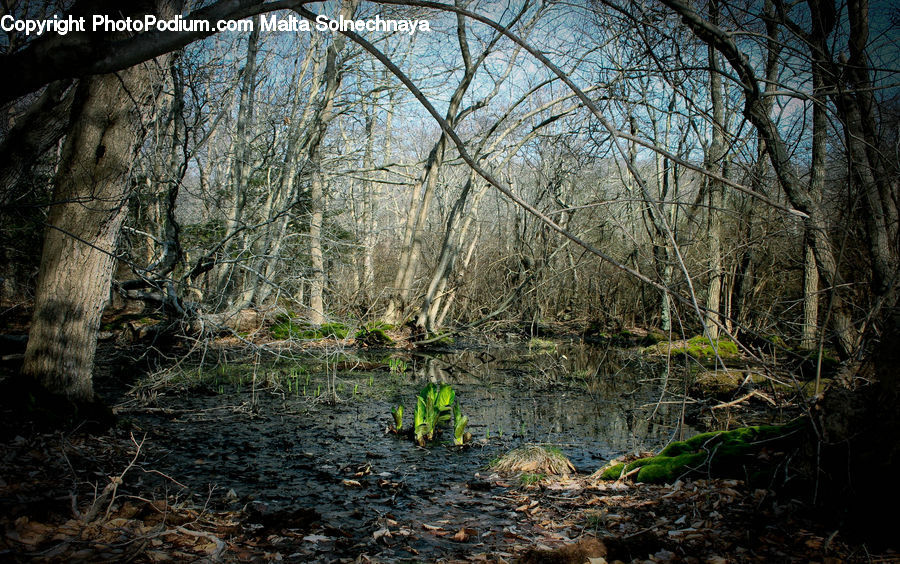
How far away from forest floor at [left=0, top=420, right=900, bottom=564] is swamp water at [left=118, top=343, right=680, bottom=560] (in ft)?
0.16

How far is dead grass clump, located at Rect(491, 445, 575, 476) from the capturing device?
14.8 ft

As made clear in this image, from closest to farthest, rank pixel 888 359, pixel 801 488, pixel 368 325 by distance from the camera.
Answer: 1. pixel 888 359
2. pixel 801 488
3. pixel 368 325

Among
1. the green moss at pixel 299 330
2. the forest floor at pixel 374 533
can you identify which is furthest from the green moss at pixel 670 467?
the green moss at pixel 299 330

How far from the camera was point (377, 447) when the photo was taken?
5172mm

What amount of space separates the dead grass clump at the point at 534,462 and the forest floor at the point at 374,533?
580mm

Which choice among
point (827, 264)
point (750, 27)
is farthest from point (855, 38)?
point (827, 264)

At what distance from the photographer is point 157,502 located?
9.57 feet

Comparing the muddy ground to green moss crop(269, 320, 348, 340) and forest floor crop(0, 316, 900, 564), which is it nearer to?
forest floor crop(0, 316, 900, 564)

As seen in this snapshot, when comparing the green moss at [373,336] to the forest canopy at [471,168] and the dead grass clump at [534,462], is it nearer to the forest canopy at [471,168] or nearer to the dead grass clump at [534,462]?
the forest canopy at [471,168]

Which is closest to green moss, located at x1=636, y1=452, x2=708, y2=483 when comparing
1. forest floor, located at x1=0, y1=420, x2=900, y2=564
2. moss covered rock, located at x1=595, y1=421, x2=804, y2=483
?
moss covered rock, located at x1=595, y1=421, x2=804, y2=483

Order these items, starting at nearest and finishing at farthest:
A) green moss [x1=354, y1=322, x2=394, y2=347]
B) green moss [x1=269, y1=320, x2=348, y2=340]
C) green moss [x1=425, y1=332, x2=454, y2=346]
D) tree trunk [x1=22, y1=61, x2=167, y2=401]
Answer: tree trunk [x1=22, y1=61, x2=167, y2=401]
green moss [x1=269, y1=320, x2=348, y2=340]
green moss [x1=354, y1=322, x2=394, y2=347]
green moss [x1=425, y1=332, x2=454, y2=346]

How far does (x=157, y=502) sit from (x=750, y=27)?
4911 mm

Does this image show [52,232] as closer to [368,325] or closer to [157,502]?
[157,502]

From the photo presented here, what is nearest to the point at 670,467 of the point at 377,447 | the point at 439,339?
the point at 377,447
